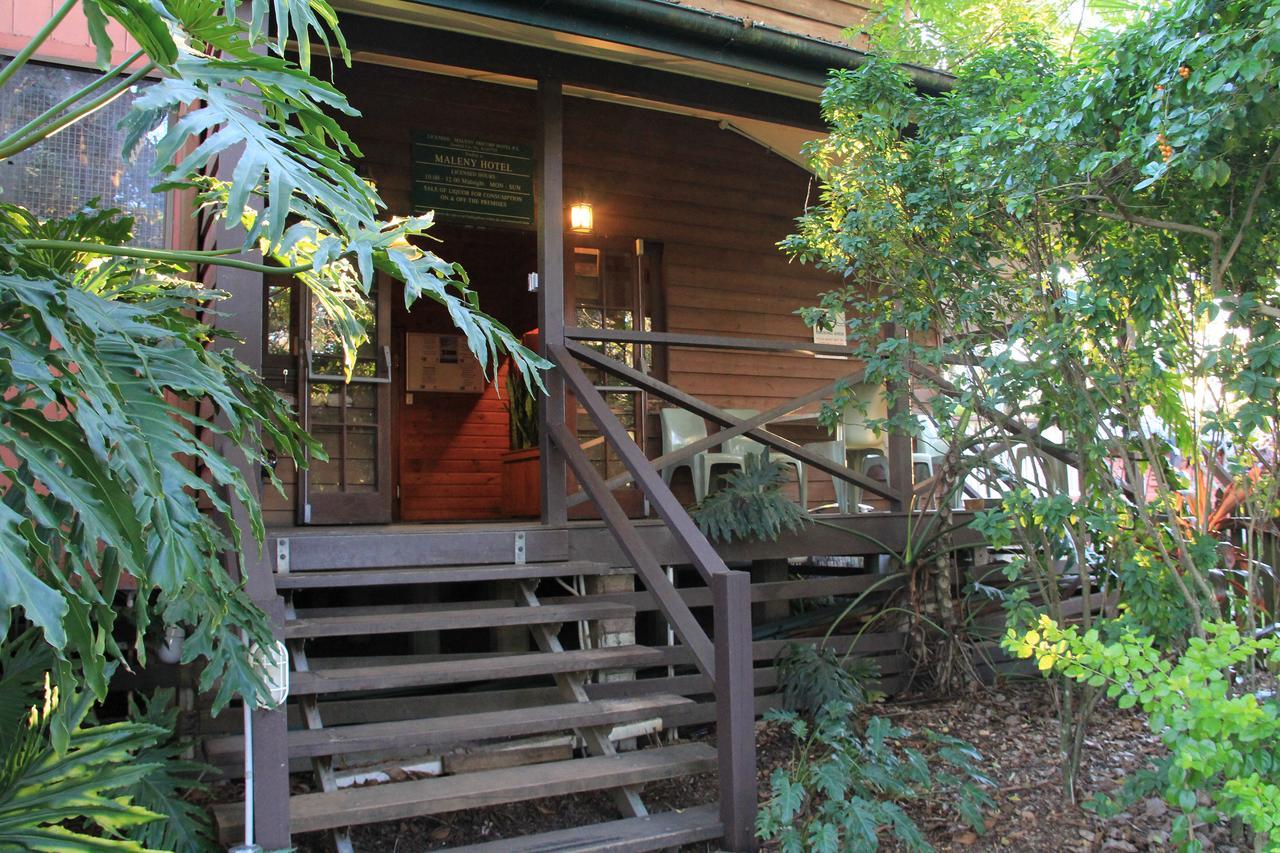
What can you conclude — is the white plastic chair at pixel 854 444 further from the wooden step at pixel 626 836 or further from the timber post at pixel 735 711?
the wooden step at pixel 626 836

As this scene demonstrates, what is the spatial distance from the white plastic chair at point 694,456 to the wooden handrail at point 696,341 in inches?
37.7

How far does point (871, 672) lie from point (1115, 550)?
5.16 ft

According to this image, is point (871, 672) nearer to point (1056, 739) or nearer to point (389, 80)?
point (1056, 739)

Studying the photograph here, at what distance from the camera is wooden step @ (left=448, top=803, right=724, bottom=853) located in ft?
10.8

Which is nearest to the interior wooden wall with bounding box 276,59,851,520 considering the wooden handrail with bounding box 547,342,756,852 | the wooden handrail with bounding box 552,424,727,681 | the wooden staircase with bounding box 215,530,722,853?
the wooden handrail with bounding box 552,424,727,681

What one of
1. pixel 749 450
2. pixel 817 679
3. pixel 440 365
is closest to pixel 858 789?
pixel 817 679

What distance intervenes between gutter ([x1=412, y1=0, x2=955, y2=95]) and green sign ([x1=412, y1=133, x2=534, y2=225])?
207cm

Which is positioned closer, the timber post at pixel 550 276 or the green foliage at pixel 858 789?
the green foliage at pixel 858 789

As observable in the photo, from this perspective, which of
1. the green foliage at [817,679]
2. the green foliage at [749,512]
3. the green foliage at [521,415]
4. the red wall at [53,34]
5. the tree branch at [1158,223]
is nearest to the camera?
the tree branch at [1158,223]

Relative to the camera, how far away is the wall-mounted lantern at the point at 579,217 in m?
6.68

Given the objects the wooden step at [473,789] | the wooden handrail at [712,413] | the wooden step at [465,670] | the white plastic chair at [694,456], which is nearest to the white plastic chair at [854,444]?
the wooden handrail at [712,413]

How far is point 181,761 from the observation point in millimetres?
3301

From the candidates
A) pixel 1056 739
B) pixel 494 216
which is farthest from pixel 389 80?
pixel 1056 739

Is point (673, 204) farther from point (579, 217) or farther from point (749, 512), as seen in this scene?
point (749, 512)
